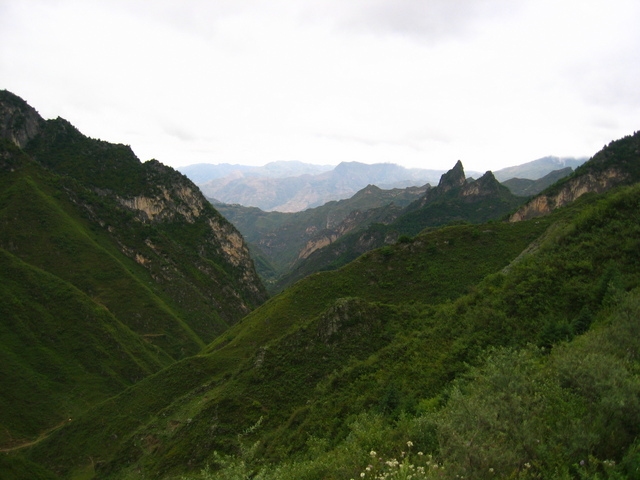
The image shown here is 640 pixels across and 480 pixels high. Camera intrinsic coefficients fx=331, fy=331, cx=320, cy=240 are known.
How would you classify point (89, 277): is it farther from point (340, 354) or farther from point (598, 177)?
point (598, 177)

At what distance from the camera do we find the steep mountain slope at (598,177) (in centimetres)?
9238

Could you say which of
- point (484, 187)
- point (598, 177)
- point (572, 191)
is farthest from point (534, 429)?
point (484, 187)

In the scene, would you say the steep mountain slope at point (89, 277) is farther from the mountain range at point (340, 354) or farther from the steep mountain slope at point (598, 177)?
the steep mountain slope at point (598, 177)

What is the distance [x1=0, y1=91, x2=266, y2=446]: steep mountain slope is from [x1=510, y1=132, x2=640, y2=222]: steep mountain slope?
10695cm

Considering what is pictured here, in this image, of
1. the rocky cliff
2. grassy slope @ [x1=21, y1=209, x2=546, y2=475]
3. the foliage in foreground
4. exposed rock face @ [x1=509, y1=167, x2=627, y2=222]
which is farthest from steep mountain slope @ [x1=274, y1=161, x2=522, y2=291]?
the foliage in foreground

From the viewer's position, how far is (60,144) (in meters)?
137

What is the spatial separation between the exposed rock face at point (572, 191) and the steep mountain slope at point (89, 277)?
341ft

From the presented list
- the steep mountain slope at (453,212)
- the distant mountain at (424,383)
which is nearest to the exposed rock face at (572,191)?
the steep mountain slope at (453,212)

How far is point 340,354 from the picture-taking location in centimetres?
3391

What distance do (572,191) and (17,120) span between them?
197 meters

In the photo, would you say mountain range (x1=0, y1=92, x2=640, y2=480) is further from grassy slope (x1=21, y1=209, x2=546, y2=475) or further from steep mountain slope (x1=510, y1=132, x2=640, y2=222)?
steep mountain slope (x1=510, y1=132, x2=640, y2=222)

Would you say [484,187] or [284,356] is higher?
[484,187]

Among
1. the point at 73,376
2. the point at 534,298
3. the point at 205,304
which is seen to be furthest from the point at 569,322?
the point at 205,304

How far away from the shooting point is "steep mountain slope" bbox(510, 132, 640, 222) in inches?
3637
